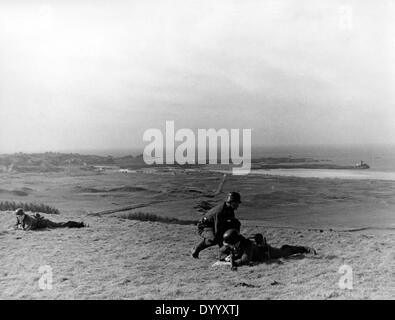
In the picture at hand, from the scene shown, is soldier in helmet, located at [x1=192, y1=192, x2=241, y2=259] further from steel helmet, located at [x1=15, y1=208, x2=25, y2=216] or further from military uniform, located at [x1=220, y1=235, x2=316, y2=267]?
steel helmet, located at [x1=15, y1=208, x2=25, y2=216]

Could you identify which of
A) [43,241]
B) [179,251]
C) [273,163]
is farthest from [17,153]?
[273,163]

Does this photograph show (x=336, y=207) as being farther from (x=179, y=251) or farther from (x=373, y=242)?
(x=179, y=251)

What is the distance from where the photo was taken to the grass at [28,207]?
6383 millimetres

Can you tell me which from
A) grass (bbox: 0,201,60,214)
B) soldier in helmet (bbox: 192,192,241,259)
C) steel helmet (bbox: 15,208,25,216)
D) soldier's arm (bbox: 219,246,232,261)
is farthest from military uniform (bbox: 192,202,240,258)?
steel helmet (bbox: 15,208,25,216)

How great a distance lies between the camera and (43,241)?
580cm

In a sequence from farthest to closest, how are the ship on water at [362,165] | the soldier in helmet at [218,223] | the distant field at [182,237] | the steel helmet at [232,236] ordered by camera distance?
the ship on water at [362,165]
the soldier in helmet at [218,223]
the steel helmet at [232,236]
the distant field at [182,237]

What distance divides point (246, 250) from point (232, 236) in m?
0.26

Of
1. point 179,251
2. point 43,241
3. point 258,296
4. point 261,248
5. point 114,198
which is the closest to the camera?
point 258,296

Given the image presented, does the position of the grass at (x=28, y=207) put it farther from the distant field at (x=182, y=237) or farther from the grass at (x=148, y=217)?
the grass at (x=148, y=217)

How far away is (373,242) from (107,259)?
358 centimetres

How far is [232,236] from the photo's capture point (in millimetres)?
4863

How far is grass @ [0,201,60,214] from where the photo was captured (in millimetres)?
6383

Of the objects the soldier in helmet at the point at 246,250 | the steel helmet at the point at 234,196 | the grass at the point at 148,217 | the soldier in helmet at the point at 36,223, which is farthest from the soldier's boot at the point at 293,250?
the soldier in helmet at the point at 36,223
